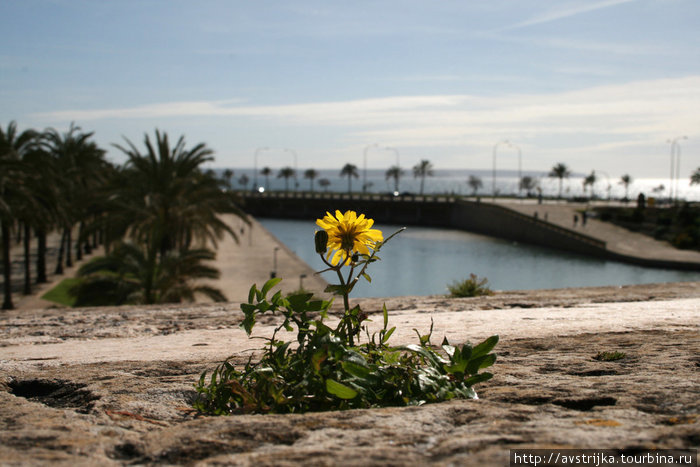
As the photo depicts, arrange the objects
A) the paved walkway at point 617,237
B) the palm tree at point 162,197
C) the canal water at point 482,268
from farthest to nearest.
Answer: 1. the paved walkway at point 617,237
2. the canal water at point 482,268
3. the palm tree at point 162,197

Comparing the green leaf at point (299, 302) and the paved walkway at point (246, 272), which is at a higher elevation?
the green leaf at point (299, 302)

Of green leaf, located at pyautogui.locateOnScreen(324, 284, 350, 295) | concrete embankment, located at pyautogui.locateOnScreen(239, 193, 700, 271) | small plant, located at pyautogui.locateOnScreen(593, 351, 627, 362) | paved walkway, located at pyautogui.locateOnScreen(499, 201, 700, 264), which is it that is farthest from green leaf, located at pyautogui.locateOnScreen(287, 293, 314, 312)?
paved walkway, located at pyautogui.locateOnScreen(499, 201, 700, 264)

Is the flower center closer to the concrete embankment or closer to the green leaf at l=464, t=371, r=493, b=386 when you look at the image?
the green leaf at l=464, t=371, r=493, b=386

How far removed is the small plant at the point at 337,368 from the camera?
214cm

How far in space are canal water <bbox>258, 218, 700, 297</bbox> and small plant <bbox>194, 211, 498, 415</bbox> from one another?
3072 centimetres

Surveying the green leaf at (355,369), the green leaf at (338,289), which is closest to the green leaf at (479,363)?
the green leaf at (355,369)

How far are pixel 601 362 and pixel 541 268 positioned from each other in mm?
54408

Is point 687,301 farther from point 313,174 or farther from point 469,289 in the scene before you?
point 313,174

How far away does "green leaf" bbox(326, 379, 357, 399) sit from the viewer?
2.05m

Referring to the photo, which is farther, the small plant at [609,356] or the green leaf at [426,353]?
the small plant at [609,356]

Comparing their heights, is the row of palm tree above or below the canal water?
above

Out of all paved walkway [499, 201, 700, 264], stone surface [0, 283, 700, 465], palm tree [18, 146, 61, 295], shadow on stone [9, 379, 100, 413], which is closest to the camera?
stone surface [0, 283, 700, 465]

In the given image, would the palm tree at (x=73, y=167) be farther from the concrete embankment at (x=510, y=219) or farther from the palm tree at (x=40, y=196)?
the concrete embankment at (x=510, y=219)

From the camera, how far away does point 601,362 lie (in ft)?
9.36
